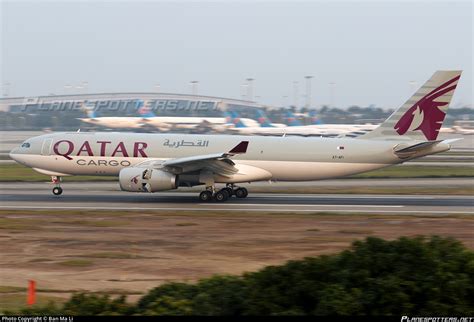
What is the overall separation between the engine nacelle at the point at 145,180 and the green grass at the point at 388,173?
1266 cm

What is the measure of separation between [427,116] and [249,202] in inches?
401

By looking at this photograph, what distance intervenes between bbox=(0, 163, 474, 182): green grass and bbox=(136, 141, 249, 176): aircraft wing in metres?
12.8

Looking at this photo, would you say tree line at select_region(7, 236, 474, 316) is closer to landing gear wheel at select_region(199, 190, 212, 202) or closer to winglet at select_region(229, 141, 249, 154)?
winglet at select_region(229, 141, 249, 154)

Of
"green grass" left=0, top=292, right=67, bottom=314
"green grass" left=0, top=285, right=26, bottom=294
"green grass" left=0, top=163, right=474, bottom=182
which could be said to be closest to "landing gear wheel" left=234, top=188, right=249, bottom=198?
"green grass" left=0, top=163, right=474, bottom=182

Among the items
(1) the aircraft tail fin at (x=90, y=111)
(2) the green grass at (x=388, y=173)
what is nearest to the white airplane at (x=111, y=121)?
(1) the aircraft tail fin at (x=90, y=111)

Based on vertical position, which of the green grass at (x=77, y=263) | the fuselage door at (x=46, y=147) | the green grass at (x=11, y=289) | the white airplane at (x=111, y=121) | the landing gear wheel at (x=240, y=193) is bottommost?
the green grass at (x=11, y=289)

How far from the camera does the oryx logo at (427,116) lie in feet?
116

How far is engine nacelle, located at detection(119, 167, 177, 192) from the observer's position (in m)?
33.0

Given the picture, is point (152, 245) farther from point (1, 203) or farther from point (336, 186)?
point (336, 186)

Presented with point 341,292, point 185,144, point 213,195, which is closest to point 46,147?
point 185,144

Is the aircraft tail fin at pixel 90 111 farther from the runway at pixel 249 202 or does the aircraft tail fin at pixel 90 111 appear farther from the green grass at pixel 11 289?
the green grass at pixel 11 289

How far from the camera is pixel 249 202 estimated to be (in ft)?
113

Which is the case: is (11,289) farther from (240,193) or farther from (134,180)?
(240,193)

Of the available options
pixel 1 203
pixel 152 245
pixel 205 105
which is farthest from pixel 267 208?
pixel 205 105
